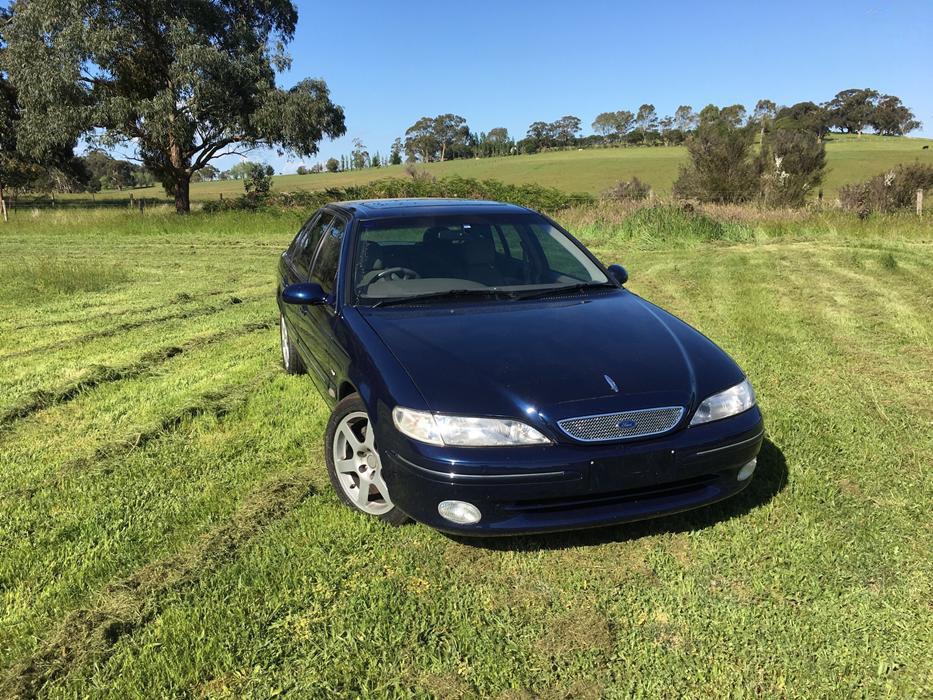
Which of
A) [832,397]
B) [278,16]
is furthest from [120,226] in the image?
[832,397]

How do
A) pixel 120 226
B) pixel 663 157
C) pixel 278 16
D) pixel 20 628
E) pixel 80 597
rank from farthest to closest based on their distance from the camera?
pixel 663 157, pixel 278 16, pixel 120 226, pixel 80 597, pixel 20 628

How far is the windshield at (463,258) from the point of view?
12.5ft

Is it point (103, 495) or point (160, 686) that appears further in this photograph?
point (103, 495)

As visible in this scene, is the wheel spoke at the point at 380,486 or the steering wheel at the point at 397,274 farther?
the steering wheel at the point at 397,274

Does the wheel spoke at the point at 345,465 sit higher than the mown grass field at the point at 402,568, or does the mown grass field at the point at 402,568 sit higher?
the wheel spoke at the point at 345,465

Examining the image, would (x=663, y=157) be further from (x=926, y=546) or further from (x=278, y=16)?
(x=926, y=546)

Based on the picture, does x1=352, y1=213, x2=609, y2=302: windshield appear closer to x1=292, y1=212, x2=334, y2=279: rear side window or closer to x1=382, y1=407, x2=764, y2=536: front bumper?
x1=292, y1=212, x2=334, y2=279: rear side window

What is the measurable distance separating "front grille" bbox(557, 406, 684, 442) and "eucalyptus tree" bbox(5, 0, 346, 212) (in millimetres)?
28089

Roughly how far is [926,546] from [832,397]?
203cm

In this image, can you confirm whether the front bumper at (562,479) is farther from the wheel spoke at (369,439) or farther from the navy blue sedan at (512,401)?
the wheel spoke at (369,439)

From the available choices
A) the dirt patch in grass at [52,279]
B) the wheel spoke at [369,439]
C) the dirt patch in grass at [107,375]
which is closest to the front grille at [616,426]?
the wheel spoke at [369,439]

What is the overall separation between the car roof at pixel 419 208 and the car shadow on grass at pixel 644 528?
2183mm

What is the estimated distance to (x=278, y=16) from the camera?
31.4m

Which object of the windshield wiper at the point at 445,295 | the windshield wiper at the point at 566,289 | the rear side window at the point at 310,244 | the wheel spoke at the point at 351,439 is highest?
the rear side window at the point at 310,244
